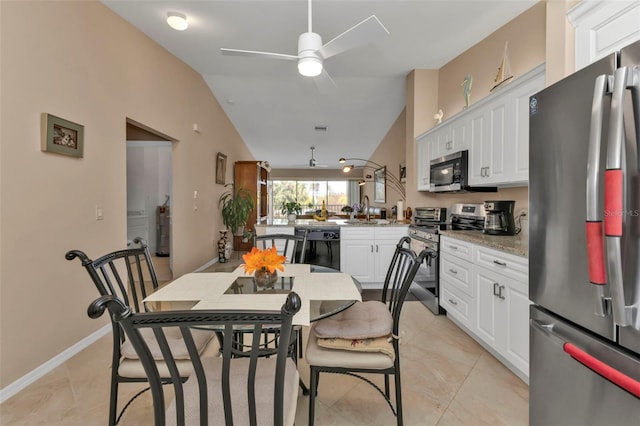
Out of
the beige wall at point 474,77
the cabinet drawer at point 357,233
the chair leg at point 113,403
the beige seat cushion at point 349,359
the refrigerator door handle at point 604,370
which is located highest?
the beige wall at point 474,77

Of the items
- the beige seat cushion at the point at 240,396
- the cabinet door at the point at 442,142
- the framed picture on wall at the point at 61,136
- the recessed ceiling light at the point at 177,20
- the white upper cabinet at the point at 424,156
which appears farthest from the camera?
the white upper cabinet at the point at 424,156

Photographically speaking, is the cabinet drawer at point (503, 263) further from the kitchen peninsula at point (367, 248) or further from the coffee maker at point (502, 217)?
the kitchen peninsula at point (367, 248)

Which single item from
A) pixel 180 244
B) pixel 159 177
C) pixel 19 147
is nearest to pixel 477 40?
pixel 19 147

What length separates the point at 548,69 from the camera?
1682 mm

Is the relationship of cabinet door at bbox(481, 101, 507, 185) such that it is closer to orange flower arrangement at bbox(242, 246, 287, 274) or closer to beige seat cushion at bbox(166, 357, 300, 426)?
orange flower arrangement at bbox(242, 246, 287, 274)

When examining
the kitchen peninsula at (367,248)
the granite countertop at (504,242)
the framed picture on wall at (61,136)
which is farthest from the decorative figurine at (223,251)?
the granite countertop at (504,242)

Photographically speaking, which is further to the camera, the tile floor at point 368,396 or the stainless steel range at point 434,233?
the stainless steel range at point 434,233

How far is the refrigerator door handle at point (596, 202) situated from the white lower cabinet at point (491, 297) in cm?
94

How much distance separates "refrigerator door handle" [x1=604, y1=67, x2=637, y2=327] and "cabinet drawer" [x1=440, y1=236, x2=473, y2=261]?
61.7 inches

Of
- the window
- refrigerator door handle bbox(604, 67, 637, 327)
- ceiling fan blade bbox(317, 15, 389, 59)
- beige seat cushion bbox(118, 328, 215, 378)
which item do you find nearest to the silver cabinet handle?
refrigerator door handle bbox(604, 67, 637, 327)

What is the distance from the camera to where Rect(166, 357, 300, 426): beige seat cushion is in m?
0.99

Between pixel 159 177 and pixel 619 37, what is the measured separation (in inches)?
211

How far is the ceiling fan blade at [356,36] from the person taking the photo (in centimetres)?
184

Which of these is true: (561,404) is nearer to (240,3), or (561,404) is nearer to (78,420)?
(78,420)
